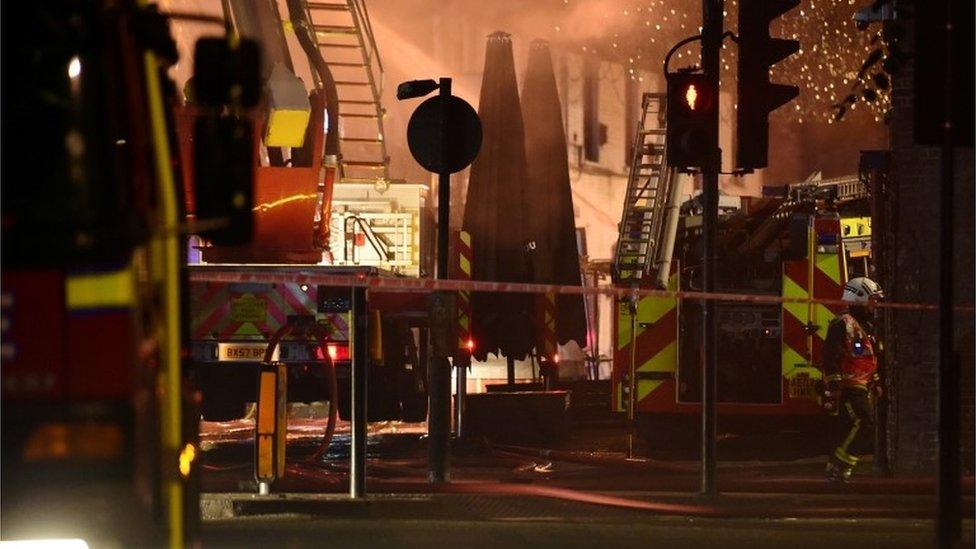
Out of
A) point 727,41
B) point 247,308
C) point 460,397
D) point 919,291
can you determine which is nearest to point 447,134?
point 247,308

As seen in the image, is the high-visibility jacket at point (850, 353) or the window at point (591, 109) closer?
the high-visibility jacket at point (850, 353)

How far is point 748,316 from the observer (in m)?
16.7

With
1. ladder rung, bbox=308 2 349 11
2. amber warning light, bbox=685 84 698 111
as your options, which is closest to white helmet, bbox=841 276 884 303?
amber warning light, bbox=685 84 698 111

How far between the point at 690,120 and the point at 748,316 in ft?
14.8

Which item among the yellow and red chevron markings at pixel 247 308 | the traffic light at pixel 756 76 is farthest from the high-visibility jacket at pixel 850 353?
the yellow and red chevron markings at pixel 247 308

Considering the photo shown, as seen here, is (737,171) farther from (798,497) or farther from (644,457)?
(644,457)

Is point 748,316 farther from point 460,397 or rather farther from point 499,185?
point 499,185

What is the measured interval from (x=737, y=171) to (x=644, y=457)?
403 cm

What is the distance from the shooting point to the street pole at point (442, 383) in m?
12.3

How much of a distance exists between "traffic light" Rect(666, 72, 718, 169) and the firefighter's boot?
7.99 feet

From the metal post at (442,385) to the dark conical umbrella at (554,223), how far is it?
6.80 meters

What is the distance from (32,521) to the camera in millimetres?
4387

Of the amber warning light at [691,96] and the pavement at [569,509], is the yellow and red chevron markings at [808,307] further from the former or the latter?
the amber warning light at [691,96]

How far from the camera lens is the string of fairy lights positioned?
2869 centimetres
